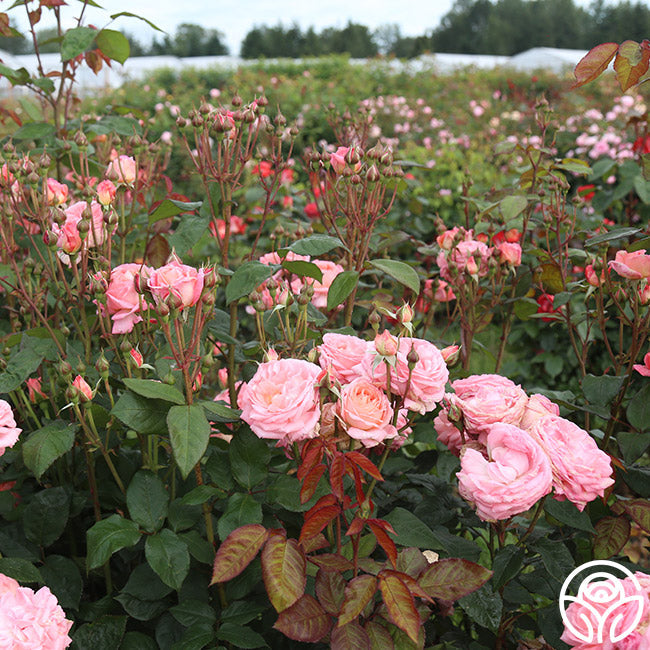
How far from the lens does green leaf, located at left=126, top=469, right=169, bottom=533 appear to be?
948 millimetres

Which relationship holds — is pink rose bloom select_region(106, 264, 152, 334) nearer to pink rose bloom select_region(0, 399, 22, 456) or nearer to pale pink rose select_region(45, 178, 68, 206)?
pink rose bloom select_region(0, 399, 22, 456)

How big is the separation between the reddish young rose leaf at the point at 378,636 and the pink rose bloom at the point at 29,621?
360mm

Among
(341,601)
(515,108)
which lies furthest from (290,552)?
(515,108)

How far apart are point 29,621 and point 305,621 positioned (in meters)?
0.32

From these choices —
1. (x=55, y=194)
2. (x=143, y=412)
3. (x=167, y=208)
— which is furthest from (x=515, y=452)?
(x=55, y=194)

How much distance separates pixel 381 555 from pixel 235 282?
510mm

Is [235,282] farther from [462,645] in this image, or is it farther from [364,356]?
[462,645]

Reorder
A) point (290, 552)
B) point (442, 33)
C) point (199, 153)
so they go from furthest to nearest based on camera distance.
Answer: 1. point (442, 33)
2. point (199, 153)
3. point (290, 552)

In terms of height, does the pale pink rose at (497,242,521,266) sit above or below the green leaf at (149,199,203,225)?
below

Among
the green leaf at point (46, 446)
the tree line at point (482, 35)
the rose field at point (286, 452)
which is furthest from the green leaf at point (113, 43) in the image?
the tree line at point (482, 35)

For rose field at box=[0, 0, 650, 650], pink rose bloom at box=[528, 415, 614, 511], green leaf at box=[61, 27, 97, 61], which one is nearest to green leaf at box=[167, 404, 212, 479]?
rose field at box=[0, 0, 650, 650]

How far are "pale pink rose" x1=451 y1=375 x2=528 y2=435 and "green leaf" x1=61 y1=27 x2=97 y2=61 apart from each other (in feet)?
3.62

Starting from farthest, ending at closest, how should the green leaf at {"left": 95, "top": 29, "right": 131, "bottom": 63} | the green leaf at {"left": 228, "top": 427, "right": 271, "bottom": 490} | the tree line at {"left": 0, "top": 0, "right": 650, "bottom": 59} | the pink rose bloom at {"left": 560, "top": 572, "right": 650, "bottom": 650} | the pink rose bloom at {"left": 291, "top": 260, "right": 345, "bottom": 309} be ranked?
the tree line at {"left": 0, "top": 0, "right": 650, "bottom": 59} → the green leaf at {"left": 95, "top": 29, "right": 131, "bottom": 63} → the pink rose bloom at {"left": 291, "top": 260, "right": 345, "bottom": 309} → the green leaf at {"left": 228, "top": 427, "right": 271, "bottom": 490} → the pink rose bloom at {"left": 560, "top": 572, "right": 650, "bottom": 650}

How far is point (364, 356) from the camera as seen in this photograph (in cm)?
90
